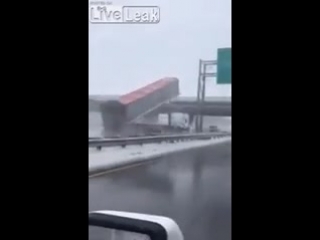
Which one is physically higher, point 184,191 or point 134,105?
point 134,105

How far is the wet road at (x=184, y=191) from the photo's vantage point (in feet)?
6.13

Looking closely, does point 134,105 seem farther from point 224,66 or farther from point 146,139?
point 224,66

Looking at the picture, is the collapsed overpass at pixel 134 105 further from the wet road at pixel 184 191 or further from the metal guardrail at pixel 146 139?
the wet road at pixel 184 191

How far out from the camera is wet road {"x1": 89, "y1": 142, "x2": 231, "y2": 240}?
187 cm

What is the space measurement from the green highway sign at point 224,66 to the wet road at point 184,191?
200mm

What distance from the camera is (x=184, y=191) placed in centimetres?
189

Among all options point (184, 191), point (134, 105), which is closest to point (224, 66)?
point (134, 105)

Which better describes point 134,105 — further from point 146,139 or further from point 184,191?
point 184,191

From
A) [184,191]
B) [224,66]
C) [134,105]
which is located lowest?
[184,191]

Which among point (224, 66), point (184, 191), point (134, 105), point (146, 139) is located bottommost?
point (184, 191)

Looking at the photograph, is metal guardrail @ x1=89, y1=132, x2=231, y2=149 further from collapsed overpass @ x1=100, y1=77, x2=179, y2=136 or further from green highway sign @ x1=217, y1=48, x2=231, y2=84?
green highway sign @ x1=217, y1=48, x2=231, y2=84

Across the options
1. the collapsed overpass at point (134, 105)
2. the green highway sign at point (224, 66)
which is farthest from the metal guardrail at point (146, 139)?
the green highway sign at point (224, 66)

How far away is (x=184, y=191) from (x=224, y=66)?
402mm
